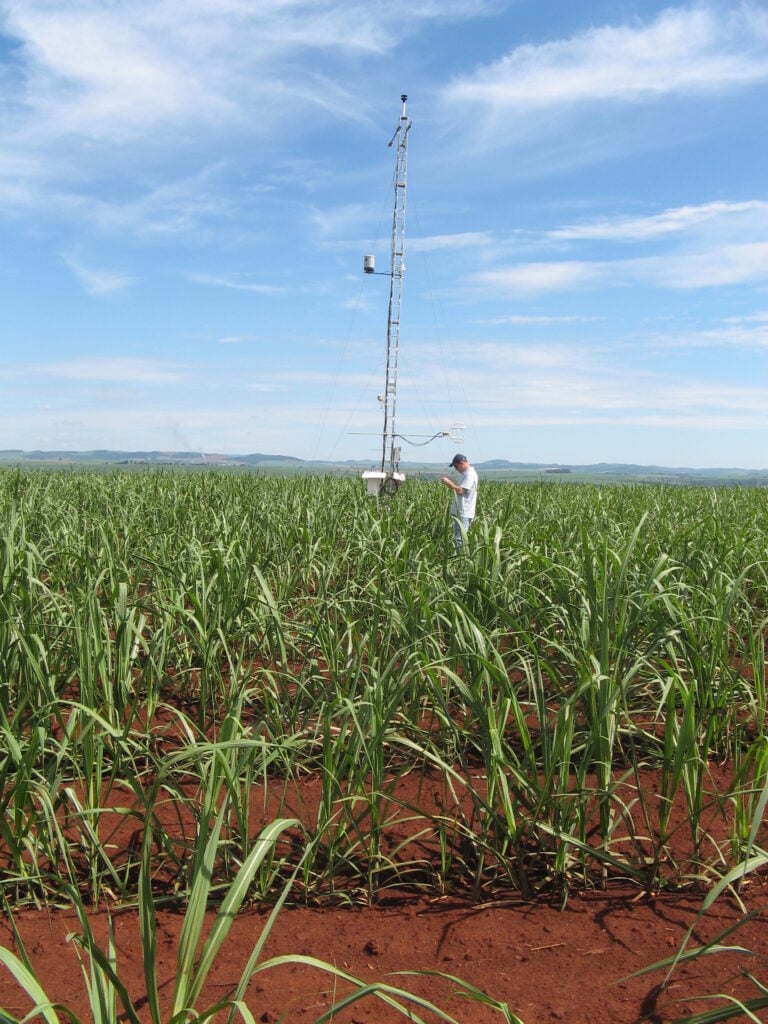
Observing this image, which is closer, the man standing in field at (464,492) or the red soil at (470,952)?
the red soil at (470,952)

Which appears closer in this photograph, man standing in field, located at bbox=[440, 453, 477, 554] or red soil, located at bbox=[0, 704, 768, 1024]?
red soil, located at bbox=[0, 704, 768, 1024]

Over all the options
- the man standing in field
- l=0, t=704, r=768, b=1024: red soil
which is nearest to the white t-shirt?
the man standing in field

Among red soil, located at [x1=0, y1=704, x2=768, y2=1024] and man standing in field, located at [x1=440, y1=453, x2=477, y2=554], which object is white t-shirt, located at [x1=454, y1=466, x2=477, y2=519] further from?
red soil, located at [x1=0, y1=704, x2=768, y2=1024]

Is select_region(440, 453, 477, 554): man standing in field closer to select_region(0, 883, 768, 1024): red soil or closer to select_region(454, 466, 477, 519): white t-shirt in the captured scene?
select_region(454, 466, 477, 519): white t-shirt

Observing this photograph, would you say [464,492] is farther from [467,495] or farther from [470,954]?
[470,954]

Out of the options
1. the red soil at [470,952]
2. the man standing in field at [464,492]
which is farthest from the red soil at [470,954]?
the man standing in field at [464,492]

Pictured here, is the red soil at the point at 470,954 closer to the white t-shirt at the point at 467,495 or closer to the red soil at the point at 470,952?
the red soil at the point at 470,952

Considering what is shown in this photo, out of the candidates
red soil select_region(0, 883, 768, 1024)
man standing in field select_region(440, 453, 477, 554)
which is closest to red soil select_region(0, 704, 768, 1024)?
red soil select_region(0, 883, 768, 1024)

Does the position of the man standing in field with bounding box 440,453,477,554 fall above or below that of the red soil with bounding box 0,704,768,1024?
above

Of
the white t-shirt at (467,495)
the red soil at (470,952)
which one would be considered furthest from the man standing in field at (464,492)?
the red soil at (470,952)

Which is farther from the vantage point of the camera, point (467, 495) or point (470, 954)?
point (467, 495)

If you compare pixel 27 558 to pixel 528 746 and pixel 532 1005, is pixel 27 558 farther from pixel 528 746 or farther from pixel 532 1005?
pixel 532 1005

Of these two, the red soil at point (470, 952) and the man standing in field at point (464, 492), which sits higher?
the man standing in field at point (464, 492)

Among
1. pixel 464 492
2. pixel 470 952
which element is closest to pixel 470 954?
pixel 470 952
